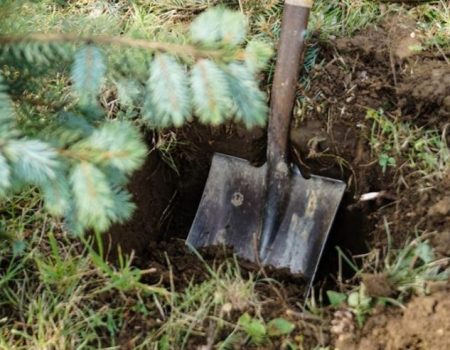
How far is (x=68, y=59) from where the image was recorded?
151cm

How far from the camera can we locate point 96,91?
4.79ft

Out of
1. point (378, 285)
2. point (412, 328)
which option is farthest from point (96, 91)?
point (412, 328)

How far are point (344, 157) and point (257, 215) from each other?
1.31 feet

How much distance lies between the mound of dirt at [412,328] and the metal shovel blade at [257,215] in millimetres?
593

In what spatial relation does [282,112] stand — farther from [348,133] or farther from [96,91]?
[96,91]

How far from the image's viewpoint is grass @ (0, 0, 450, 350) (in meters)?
1.58

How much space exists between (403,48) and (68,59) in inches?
46.0

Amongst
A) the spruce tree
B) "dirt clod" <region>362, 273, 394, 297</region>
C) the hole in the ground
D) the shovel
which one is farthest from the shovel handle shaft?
"dirt clod" <region>362, 273, 394, 297</region>

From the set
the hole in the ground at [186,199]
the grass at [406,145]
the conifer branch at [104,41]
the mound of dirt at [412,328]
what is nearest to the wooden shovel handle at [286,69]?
the hole in the ground at [186,199]

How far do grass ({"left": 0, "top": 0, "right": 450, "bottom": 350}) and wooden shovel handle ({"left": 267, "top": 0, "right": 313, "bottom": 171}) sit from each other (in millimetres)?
284

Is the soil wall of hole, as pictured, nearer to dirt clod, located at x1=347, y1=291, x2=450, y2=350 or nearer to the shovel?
the shovel

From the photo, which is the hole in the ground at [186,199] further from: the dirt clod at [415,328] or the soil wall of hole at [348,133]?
the dirt clod at [415,328]

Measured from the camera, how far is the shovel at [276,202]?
2014mm

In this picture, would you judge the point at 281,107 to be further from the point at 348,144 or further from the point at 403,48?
the point at 403,48
